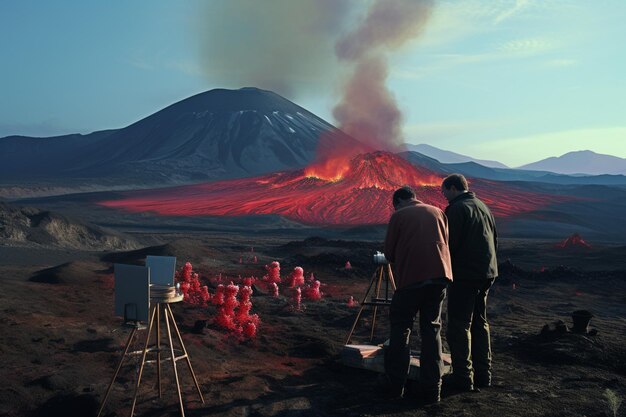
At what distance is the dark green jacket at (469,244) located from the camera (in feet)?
21.8

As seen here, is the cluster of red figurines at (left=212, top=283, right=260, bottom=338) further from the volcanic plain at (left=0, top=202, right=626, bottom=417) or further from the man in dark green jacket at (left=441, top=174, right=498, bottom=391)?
the man in dark green jacket at (left=441, top=174, right=498, bottom=391)

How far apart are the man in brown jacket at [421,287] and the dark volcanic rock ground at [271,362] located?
1.36ft

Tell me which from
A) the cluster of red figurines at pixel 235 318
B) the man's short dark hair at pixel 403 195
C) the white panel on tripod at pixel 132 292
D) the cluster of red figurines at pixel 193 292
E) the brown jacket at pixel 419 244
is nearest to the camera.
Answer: the white panel on tripod at pixel 132 292

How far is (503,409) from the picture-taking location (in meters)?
6.14

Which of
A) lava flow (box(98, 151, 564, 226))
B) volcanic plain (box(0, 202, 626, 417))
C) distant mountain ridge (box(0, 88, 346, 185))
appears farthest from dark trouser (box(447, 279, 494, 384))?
distant mountain ridge (box(0, 88, 346, 185))

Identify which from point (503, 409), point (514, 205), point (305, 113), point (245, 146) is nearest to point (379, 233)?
point (514, 205)

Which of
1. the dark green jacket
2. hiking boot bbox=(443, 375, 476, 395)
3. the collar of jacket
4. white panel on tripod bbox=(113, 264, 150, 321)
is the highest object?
the collar of jacket

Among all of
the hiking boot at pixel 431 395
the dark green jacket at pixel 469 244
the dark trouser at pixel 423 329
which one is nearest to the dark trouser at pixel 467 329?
the dark green jacket at pixel 469 244

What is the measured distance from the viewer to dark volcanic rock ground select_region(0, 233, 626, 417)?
6.24m

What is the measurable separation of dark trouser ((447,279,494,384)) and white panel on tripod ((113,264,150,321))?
139 inches

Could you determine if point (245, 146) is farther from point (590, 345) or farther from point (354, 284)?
point (590, 345)

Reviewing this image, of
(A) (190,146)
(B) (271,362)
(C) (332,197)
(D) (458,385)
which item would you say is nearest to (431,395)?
(D) (458,385)

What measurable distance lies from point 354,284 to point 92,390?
1273cm

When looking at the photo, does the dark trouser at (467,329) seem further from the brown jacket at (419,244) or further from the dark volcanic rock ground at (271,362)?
the brown jacket at (419,244)
